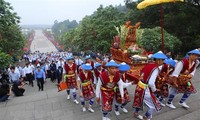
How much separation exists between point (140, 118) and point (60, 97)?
3.94 meters

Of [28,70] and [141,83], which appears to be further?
[28,70]

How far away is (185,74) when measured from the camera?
693 cm

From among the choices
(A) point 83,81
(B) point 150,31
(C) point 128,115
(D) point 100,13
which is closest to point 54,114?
(A) point 83,81

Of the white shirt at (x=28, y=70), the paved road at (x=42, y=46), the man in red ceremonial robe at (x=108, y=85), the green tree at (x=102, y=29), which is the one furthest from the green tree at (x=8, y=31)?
the paved road at (x=42, y=46)

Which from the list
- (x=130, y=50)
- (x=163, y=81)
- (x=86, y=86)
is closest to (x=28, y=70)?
(x=130, y=50)

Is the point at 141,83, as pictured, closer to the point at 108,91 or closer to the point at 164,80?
the point at 108,91

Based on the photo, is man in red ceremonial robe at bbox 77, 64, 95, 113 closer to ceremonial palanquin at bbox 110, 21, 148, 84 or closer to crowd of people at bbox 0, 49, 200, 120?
crowd of people at bbox 0, 49, 200, 120

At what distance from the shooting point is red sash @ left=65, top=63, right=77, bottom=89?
860 centimetres

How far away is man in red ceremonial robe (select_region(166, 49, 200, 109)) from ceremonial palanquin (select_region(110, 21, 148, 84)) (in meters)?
2.26

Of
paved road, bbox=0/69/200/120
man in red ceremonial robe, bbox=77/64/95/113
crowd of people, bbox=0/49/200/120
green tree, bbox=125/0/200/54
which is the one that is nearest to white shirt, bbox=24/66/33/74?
paved road, bbox=0/69/200/120

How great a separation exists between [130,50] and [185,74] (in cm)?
361

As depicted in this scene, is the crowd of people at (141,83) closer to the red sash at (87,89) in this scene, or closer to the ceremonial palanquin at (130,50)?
the red sash at (87,89)

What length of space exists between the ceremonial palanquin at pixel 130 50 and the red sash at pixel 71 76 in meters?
2.10

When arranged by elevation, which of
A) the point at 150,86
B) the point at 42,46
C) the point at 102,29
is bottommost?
the point at 42,46
